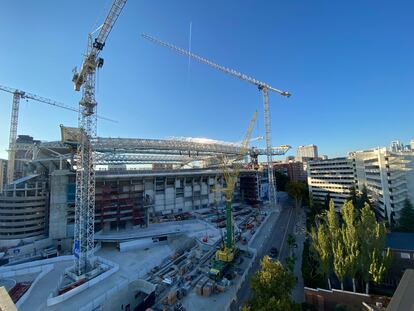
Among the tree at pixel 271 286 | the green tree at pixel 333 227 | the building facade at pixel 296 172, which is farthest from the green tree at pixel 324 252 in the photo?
the building facade at pixel 296 172

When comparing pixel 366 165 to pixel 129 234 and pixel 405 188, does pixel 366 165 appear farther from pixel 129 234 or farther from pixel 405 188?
pixel 129 234

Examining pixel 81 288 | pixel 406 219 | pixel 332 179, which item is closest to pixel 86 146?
pixel 81 288

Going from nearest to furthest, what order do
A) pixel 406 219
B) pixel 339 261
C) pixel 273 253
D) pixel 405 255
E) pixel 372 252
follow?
pixel 372 252 → pixel 339 261 → pixel 405 255 → pixel 273 253 → pixel 406 219

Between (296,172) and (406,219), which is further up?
(296,172)

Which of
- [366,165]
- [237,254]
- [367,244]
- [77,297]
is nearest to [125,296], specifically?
[77,297]

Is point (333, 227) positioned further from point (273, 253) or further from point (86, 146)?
point (86, 146)

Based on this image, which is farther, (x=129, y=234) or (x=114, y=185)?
(x=114, y=185)

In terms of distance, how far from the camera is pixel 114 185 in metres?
61.0

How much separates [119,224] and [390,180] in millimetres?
63727

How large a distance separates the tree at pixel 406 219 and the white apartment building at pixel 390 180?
12.9 feet

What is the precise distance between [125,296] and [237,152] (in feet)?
210

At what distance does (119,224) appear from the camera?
2376 inches

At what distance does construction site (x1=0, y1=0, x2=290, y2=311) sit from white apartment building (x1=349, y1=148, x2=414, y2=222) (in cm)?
2487

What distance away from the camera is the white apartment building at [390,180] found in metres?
44.3
